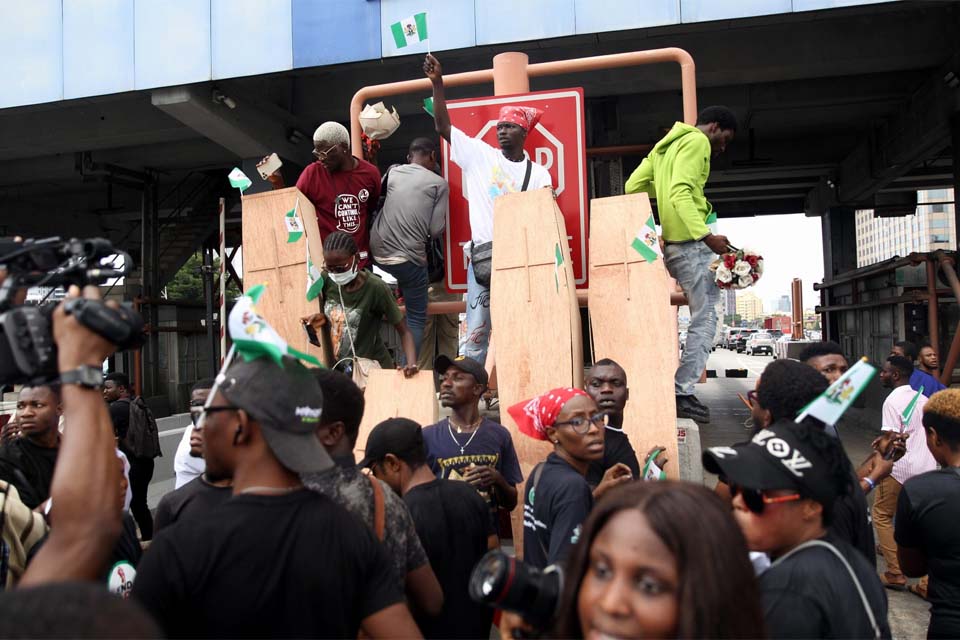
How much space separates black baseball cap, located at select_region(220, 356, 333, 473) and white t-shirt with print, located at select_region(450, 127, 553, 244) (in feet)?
11.6

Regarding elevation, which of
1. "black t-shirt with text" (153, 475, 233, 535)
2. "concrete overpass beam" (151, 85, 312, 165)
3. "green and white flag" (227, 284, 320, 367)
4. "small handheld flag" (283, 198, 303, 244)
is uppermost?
"concrete overpass beam" (151, 85, 312, 165)

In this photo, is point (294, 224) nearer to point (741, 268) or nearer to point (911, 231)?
point (741, 268)

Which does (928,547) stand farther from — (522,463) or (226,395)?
(226,395)

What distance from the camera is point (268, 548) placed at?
1.76 m

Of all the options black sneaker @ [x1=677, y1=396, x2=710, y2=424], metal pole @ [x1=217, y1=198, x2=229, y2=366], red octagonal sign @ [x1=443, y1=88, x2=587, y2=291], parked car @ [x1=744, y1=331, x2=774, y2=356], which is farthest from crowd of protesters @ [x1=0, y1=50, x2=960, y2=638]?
parked car @ [x1=744, y1=331, x2=774, y2=356]

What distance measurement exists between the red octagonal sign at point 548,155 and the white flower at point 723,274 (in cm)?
98

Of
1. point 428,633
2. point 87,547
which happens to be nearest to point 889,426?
point 428,633

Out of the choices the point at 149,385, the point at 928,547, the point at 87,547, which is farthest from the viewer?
the point at 149,385

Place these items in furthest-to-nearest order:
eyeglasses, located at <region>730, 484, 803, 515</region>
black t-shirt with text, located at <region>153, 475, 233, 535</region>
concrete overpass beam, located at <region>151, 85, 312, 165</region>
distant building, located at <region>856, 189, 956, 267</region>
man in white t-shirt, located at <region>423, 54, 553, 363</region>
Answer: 1. distant building, located at <region>856, 189, 956, 267</region>
2. concrete overpass beam, located at <region>151, 85, 312, 165</region>
3. man in white t-shirt, located at <region>423, 54, 553, 363</region>
4. black t-shirt with text, located at <region>153, 475, 233, 535</region>
5. eyeglasses, located at <region>730, 484, 803, 515</region>

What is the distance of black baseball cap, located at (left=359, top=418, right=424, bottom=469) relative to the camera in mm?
3027

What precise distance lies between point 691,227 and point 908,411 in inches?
77.0

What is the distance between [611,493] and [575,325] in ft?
10.2

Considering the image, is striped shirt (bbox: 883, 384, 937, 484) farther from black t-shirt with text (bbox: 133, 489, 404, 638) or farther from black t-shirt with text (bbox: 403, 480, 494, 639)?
black t-shirt with text (bbox: 133, 489, 404, 638)

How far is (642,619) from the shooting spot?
1448 millimetres
